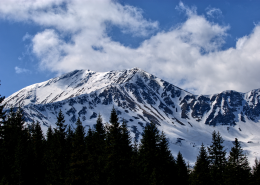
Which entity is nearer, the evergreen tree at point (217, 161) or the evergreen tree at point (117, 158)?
the evergreen tree at point (117, 158)

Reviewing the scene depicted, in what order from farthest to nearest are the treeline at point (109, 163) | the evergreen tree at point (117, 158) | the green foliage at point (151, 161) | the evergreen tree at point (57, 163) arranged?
1. the evergreen tree at point (57, 163)
2. the green foliage at point (151, 161)
3. the treeline at point (109, 163)
4. the evergreen tree at point (117, 158)

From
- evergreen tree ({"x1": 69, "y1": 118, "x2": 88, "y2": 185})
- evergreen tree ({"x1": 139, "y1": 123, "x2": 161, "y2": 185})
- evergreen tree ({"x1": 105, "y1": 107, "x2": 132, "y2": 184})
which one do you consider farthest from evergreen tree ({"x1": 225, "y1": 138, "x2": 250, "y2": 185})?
evergreen tree ({"x1": 69, "y1": 118, "x2": 88, "y2": 185})

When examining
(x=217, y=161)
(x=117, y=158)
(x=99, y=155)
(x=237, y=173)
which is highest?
(x=99, y=155)

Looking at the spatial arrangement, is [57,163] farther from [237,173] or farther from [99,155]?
[237,173]

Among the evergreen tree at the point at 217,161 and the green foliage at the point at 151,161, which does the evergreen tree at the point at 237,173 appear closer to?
the evergreen tree at the point at 217,161

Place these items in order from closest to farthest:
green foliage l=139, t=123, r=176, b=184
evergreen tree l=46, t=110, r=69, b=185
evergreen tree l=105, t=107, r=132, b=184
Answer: evergreen tree l=105, t=107, r=132, b=184 < green foliage l=139, t=123, r=176, b=184 < evergreen tree l=46, t=110, r=69, b=185

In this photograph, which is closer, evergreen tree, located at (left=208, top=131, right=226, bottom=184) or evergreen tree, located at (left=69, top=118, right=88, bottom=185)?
evergreen tree, located at (left=69, top=118, right=88, bottom=185)

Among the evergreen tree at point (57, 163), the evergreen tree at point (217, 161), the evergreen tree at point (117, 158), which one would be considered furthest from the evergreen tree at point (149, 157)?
the evergreen tree at point (217, 161)

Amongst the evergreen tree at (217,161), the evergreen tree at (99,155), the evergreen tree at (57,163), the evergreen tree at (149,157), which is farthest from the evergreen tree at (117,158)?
the evergreen tree at (217,161)

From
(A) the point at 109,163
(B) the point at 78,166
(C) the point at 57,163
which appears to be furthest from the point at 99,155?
(A) the point at 109,163

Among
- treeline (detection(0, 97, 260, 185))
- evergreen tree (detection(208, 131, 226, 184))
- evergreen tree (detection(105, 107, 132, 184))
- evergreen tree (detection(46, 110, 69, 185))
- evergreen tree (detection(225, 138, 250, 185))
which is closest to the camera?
evergreen tree (detection(105, 107, 132, 184))

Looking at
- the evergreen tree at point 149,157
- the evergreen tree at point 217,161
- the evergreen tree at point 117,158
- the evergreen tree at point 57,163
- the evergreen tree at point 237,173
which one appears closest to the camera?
the evergreen tree at point 117,158

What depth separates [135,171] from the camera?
31.6m

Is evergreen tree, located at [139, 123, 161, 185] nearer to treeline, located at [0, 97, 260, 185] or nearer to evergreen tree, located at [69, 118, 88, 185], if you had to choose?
treeline, located at [0, 97, 260, 185]
